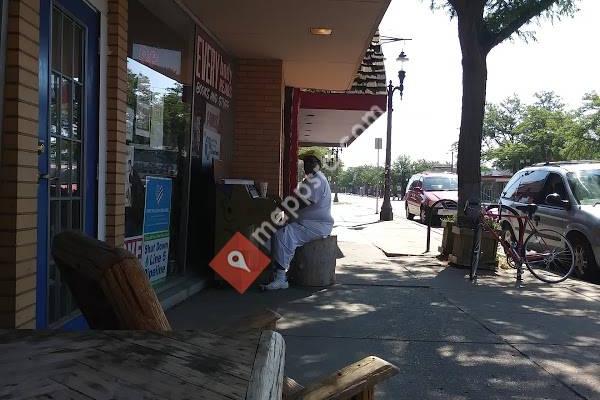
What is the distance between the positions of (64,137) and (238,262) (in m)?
3.31

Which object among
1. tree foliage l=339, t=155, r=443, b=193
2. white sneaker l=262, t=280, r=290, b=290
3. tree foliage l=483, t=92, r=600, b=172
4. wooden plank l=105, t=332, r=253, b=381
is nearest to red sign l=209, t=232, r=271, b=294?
white sneaker l=262, t=280, r=290, b=290

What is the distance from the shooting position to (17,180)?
3.09m

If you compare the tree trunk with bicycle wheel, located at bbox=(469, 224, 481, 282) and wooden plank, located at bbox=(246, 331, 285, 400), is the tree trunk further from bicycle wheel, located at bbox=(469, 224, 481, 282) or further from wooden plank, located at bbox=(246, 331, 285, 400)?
wooden plank, located at bbox=(246, 331, 285, 400)

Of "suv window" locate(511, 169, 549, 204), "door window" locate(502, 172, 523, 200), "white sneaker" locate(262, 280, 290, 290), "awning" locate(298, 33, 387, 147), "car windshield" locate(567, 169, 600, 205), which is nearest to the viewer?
"white sneaker" locate(262, 280, 290, 290)

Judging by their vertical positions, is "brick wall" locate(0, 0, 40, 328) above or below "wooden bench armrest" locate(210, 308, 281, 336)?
above

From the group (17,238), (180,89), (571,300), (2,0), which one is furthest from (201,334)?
(571,300)

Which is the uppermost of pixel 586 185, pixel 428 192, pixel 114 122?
pixel 114 122

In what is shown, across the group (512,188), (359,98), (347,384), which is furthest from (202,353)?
(359,98)

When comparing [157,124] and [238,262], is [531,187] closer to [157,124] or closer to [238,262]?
[238,262]

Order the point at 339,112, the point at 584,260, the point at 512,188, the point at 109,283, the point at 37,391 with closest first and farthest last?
the point at 37,391 → the point at 109,283 → the point at 584,260 → the point at 512,188 → the point at 339,112

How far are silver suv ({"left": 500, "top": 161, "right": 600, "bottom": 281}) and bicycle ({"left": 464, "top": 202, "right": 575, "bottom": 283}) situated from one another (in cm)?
24

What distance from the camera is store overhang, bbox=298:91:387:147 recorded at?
477 inches

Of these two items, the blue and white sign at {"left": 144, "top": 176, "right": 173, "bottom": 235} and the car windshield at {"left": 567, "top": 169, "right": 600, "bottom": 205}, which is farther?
the car windshield at {"left": 567, "top": 169, "right": 600, "bottom": 205}

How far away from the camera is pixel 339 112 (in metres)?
13.5
